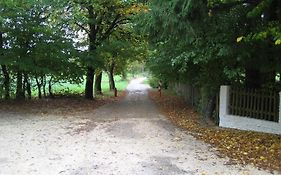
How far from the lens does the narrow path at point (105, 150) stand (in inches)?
325

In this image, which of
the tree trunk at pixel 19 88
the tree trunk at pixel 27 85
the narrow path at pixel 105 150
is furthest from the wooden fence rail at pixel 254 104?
the tree trunk at pixel 27 85

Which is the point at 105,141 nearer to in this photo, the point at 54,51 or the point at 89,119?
the point at 89,119

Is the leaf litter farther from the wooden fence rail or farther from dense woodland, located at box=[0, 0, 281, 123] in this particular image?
dense woodland, located at box=[0, 0, 281, 123]

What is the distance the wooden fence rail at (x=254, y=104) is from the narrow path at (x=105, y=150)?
246cm

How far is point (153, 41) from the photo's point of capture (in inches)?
711

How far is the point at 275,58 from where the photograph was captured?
11.9 metres

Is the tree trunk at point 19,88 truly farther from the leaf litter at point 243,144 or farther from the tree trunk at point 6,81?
the leaf litter at point 243,144

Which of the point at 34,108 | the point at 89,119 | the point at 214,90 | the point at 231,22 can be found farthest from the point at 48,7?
the point at 231,22

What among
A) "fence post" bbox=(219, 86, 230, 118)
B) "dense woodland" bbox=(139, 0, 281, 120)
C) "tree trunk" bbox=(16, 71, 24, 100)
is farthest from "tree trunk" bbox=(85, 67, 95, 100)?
"fence post" bbox=(219, 86, 230, 118)

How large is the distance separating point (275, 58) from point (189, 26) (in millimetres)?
3081

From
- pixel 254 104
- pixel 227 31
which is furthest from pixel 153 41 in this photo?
pixel 227 31

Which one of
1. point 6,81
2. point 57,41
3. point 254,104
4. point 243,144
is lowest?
point 243,144

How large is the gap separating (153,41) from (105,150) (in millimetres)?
8939

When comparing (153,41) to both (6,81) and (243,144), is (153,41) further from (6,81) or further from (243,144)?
(6,81)
